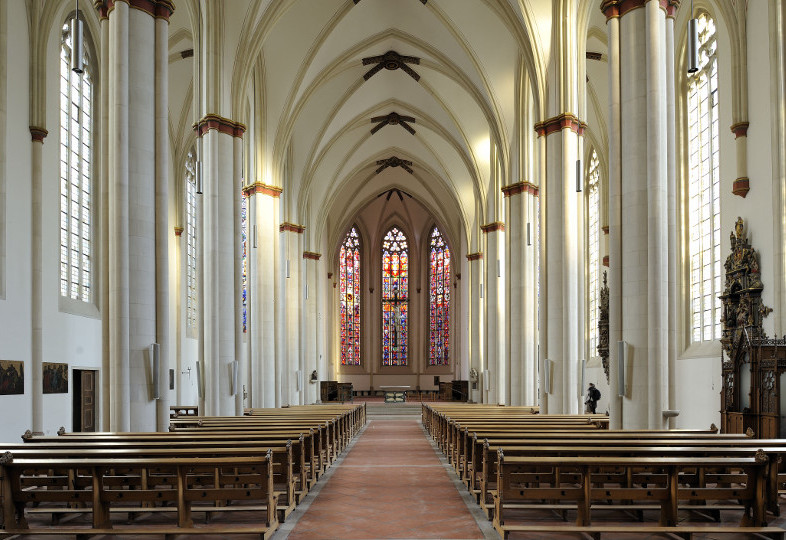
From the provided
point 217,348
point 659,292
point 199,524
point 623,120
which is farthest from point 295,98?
point 199,524

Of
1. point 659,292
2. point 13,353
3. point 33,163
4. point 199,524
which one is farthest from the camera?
point 33,163

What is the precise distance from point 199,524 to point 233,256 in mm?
11873

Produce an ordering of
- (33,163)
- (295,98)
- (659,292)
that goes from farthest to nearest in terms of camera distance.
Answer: (295,98) < (33,163) < (659,292)

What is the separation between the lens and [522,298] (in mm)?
25016

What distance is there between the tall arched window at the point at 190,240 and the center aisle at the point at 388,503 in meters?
16.7

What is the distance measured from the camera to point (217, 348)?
62.5 ft

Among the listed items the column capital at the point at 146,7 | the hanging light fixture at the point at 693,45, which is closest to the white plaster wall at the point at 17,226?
the column capital at the point at 146,7

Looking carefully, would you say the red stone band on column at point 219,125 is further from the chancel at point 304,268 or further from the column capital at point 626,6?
the column capital at point 626,6

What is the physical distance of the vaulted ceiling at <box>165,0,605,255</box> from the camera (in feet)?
65.6

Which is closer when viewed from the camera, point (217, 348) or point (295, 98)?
point (217, 348)

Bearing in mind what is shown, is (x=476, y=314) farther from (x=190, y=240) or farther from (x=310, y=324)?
(x=190, y=240)

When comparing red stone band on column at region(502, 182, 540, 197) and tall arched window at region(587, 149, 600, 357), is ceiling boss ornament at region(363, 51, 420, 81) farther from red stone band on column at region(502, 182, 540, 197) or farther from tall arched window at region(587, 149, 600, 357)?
tall arched window at region(587, 149, 600, 357)

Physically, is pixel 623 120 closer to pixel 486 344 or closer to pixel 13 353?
pixel 13 353

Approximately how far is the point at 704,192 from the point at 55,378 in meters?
17.6
